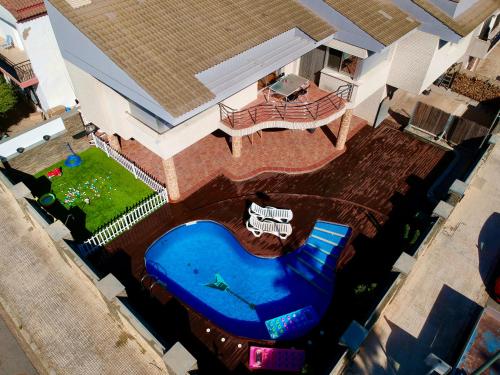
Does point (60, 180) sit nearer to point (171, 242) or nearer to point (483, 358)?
point (171, 242)

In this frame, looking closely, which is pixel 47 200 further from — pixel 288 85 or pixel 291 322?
pixel 288 85

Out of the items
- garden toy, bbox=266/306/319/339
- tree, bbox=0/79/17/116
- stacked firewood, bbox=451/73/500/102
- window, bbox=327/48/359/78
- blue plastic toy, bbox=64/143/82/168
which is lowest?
garden toy, bbox=266/306/319/339

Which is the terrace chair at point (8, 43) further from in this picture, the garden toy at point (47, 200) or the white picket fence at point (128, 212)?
the garden toy at point (47, 200)

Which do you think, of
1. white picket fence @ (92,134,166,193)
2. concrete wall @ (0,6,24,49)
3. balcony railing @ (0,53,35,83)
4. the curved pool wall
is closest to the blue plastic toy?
white picket fence @ (92,134,166,193)

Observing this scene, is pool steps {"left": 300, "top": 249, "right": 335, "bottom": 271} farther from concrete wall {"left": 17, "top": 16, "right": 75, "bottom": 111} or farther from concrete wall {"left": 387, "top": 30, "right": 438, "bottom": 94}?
concrete wall {"left": 17, "top": 16, "right": 75, "bottom": 111}

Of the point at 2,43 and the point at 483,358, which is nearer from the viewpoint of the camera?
the point at 483,358

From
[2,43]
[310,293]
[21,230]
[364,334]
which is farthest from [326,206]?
[2,43]

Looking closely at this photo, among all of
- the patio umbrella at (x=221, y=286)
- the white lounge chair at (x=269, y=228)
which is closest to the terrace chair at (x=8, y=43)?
the white lounge chair at (x=269, y=228)

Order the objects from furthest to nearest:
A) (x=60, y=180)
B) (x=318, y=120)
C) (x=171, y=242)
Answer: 1. (x=60, y=180)
2. (x=318, y=120)
3. (x=171, y=242)
